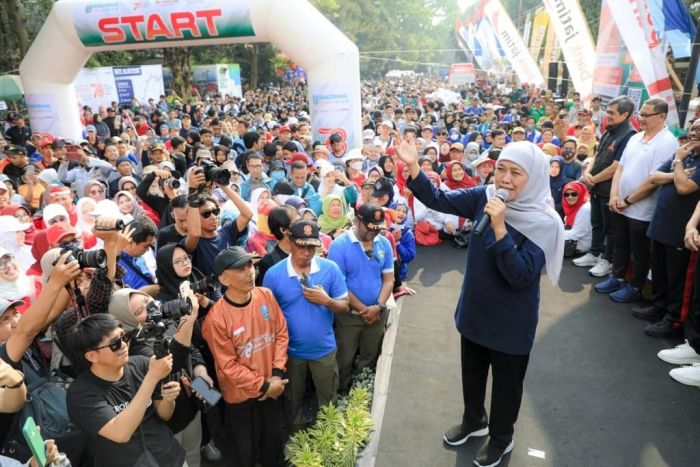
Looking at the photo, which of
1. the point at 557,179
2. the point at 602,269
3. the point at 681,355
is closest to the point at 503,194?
the point at 681,355

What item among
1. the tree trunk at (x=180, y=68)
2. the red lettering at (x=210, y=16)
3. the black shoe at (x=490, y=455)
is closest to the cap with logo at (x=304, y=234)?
the black shoe at (x=490, y=455)

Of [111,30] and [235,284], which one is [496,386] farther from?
[111,30]

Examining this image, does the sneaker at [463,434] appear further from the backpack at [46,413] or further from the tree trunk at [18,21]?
the tree trunk at [18,21]

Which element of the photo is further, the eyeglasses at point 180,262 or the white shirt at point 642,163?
the white shirt at point 642,163

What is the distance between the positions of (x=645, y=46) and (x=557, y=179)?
308 cm

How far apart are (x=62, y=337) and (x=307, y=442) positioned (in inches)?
58.8

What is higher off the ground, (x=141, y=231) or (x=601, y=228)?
(x=141, y=231)

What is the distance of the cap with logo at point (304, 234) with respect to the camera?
2.93m

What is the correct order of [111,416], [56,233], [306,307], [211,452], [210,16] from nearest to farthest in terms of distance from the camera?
[111,416], [306,307], [211,452], [56,233], [210,16]

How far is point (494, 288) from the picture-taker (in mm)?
2541

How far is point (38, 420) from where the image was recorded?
2238 millimetres

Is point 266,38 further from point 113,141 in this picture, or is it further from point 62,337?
point 62,337

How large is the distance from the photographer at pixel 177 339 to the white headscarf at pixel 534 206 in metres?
1.67

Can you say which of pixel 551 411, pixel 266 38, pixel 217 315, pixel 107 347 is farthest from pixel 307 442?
pixel 266 38
